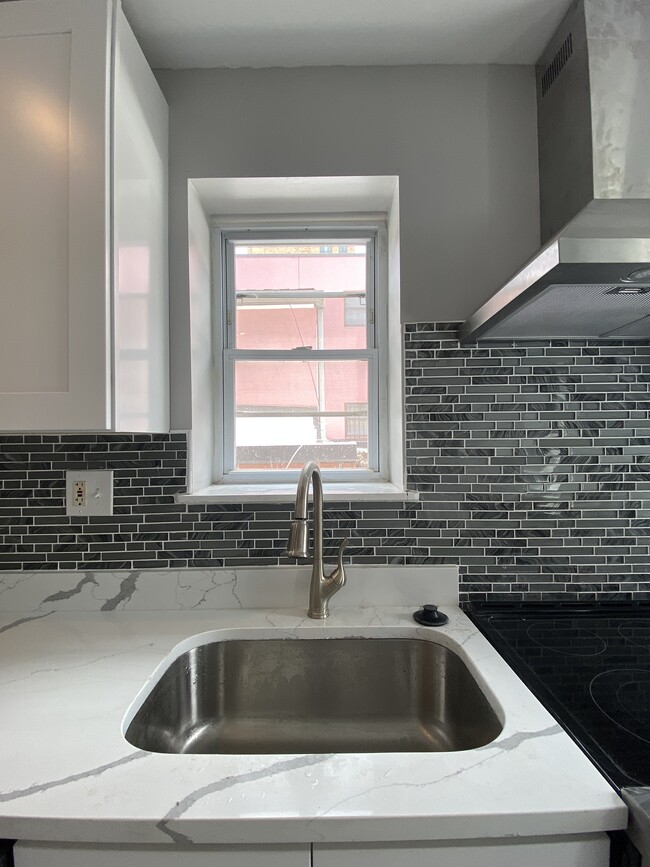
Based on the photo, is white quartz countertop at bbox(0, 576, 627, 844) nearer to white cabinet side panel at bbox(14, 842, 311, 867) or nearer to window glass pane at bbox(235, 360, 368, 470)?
white cabinet side panel at bbox(14, 842, 311, 867)

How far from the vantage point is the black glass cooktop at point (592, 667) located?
2.32 feet

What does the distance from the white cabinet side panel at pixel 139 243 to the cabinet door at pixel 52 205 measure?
0.04 meters

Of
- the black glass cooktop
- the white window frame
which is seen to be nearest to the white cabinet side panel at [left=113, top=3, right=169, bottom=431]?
the white window frame

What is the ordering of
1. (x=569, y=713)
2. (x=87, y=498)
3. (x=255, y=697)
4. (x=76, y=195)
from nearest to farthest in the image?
(x=569, y=713), (x=76, y=195), (x=255, y=697), (x=87, y=498)

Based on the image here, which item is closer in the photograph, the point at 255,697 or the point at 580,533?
the point at 255,697

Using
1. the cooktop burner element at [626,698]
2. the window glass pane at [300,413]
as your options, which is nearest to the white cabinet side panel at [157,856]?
the cooktop burner element at [626,698]

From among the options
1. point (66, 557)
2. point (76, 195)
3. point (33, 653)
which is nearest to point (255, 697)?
point (33, 653)

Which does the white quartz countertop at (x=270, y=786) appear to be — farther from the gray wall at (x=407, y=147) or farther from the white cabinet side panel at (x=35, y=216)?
the gray wall at (x=407, y=147)

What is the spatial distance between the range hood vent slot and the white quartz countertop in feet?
4.50

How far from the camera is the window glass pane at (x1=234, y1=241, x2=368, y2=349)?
5.05ft

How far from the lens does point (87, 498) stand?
1224 mm

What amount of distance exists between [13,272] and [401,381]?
913mm

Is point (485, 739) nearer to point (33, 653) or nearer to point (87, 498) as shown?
point (33, 653)

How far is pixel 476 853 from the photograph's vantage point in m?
0.60
